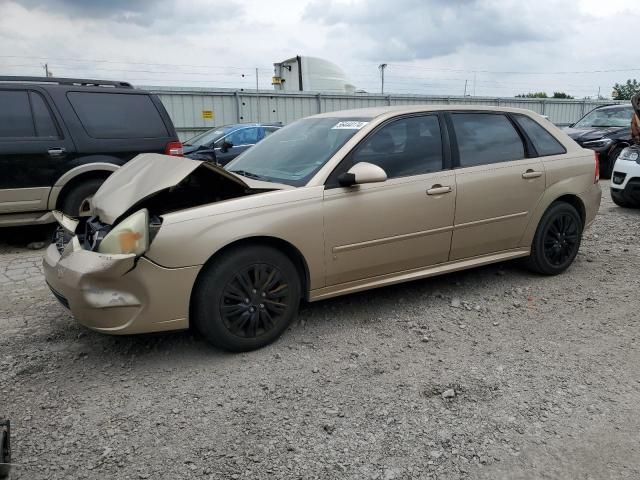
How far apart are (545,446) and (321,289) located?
1.70 m

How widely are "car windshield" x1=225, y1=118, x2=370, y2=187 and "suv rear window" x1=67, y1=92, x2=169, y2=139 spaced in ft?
8.63

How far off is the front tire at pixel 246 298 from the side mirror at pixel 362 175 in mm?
655

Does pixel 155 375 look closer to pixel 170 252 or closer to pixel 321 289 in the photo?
pixel 170 252

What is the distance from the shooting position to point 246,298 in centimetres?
340

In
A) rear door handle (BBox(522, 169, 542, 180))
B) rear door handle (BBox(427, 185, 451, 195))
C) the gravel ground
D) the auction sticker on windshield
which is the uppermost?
the auction sticker on windshield

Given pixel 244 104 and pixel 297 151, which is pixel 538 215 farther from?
pixel 244 104

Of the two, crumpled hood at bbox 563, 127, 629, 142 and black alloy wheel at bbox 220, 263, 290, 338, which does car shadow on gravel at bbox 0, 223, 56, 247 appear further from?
crumpled hood at bbox 563, 127, 629, 142

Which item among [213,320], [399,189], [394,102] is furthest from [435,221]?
[394,102]

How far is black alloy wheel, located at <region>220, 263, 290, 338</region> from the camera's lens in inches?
132

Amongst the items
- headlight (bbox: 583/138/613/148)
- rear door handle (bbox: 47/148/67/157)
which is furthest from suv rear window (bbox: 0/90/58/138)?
headlight (bbox: 583/138/613/148)

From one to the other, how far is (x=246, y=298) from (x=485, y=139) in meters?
2.48

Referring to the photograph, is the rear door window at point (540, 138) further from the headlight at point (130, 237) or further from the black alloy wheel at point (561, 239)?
the headlight at point (130, 237)

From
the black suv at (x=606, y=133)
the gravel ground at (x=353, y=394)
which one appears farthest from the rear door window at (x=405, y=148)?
the black suv at (x=606, y=133)

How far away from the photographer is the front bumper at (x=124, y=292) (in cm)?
306
